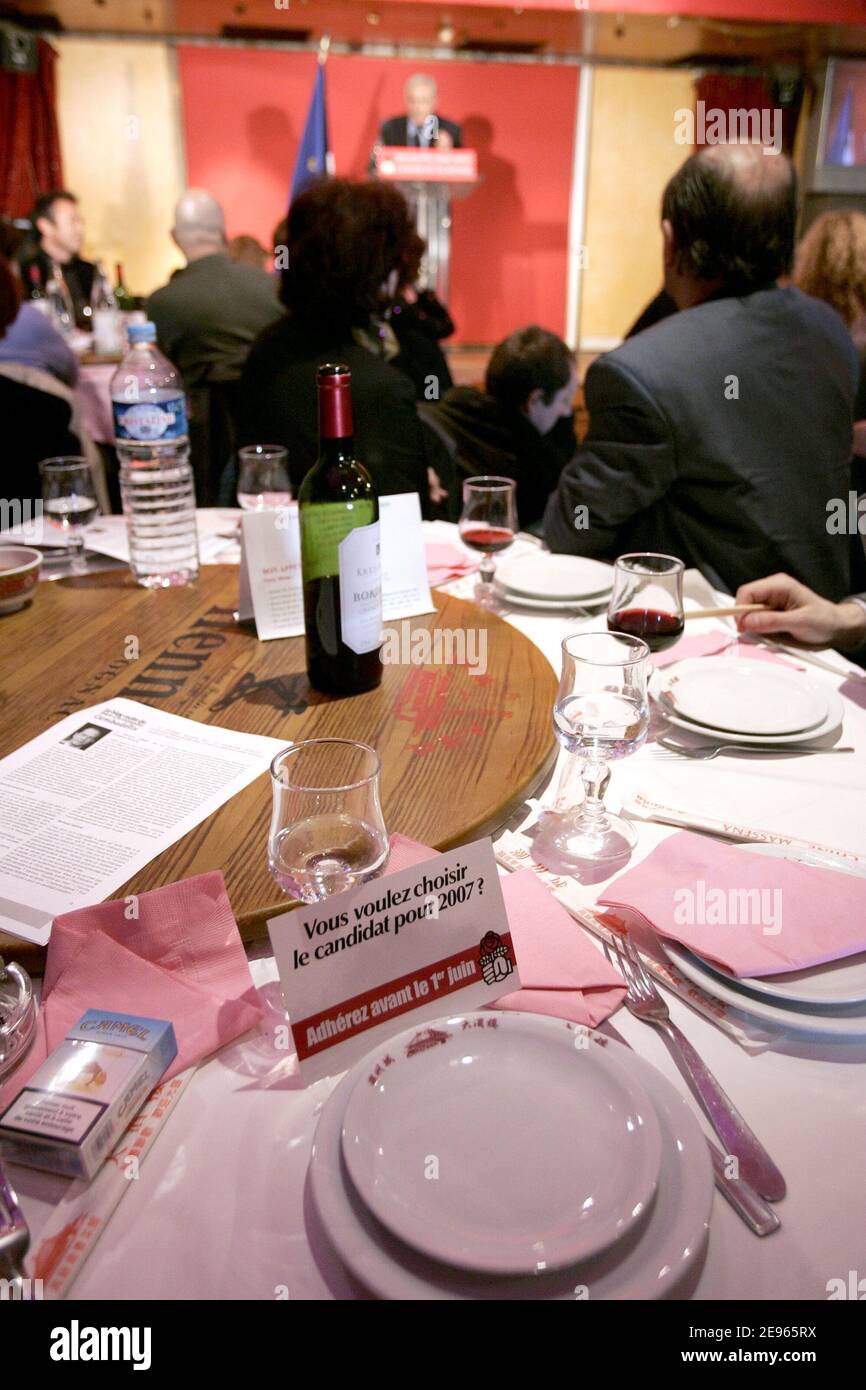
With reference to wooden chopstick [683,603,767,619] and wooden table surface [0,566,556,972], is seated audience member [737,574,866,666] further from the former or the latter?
wooden table surface [0,566,556,972]

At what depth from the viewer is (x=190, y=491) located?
5.63 ft

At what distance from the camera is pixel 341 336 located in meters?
2.47

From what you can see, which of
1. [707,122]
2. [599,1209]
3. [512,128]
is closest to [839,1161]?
[599,1209]

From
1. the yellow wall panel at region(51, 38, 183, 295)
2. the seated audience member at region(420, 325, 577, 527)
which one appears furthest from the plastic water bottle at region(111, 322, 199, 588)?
the yellow wall panel at region(51, 38, 183, 295)

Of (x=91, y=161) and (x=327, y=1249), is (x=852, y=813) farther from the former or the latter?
(x=91, y=161)

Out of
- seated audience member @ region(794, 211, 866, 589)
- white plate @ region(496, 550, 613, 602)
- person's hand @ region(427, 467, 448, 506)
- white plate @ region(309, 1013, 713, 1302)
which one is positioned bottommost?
person's hand @ region(427, 467, 448, 506)

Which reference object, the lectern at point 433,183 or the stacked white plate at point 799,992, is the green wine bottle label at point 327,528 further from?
the lectern at point 433,183

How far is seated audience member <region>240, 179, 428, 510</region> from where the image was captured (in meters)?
2.36

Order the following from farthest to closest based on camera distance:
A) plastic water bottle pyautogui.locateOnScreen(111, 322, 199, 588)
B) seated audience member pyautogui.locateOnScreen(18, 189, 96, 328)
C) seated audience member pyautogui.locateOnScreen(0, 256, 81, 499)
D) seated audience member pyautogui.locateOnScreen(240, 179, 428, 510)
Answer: seated audience member pyautogui.locateOnScreen(18, 189, 96, 328) < seated audience member pyautogui.locateOnScreen(0, 256, 81, 499) < seated audience member pyautogui.locateOnScreen(240, 179, 428, 510) < plastic water bottle pyautogui.locateOnScreen(111, 322, 199, 588)

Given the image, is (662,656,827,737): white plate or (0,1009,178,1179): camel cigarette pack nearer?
(0,1009,178,1179): camel cigarette pack

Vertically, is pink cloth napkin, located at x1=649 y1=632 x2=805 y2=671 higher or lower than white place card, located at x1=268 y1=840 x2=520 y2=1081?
lower

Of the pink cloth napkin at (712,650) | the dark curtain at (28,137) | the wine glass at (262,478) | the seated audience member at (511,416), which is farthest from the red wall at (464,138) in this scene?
the pink cloth napkin at (712,650)

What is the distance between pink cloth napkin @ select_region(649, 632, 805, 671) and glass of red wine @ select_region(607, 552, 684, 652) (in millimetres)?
101

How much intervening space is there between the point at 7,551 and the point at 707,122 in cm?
823
